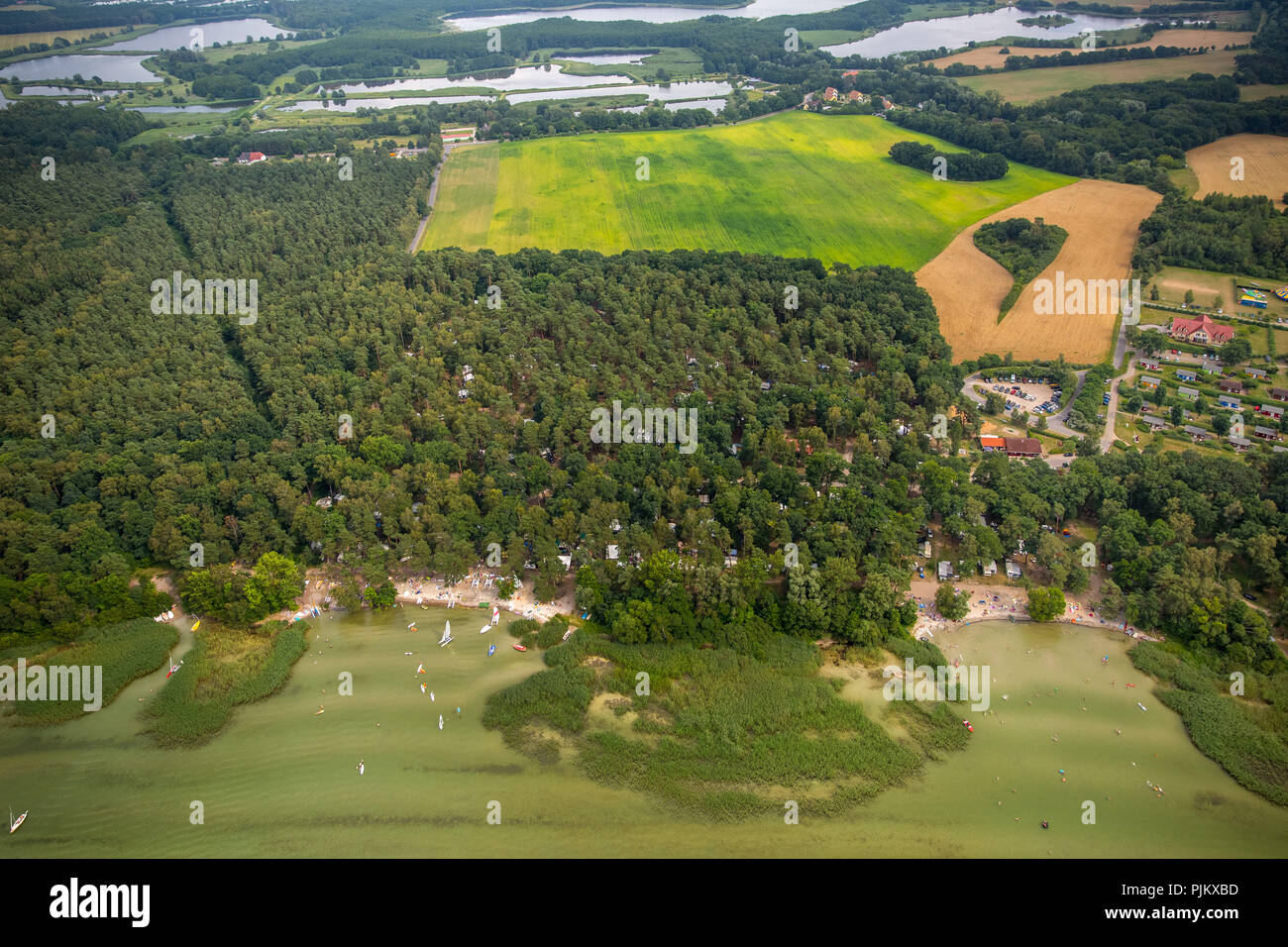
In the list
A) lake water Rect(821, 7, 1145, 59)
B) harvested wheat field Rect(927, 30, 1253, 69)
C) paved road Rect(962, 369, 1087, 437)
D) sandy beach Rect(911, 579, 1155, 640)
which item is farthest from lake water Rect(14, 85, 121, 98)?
sandy beach Rect(911, 579, 1155, 640)

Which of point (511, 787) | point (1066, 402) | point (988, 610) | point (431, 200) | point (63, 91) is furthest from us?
point (63, 91)

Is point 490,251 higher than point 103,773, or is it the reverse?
point 490,251

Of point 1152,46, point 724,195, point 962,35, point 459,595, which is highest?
point 962,35

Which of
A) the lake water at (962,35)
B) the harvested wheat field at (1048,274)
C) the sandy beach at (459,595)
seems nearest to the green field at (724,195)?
the harvested wheat field at (1048,274)

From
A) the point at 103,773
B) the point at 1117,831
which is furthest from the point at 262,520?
the point at 1117,831

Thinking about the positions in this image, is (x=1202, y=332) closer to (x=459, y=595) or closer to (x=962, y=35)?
(x=459, y=595)

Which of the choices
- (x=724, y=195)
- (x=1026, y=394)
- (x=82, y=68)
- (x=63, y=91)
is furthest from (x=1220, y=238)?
(x=82, y=68)

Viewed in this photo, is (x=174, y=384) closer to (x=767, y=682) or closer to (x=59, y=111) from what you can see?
(x=767, y=682)
